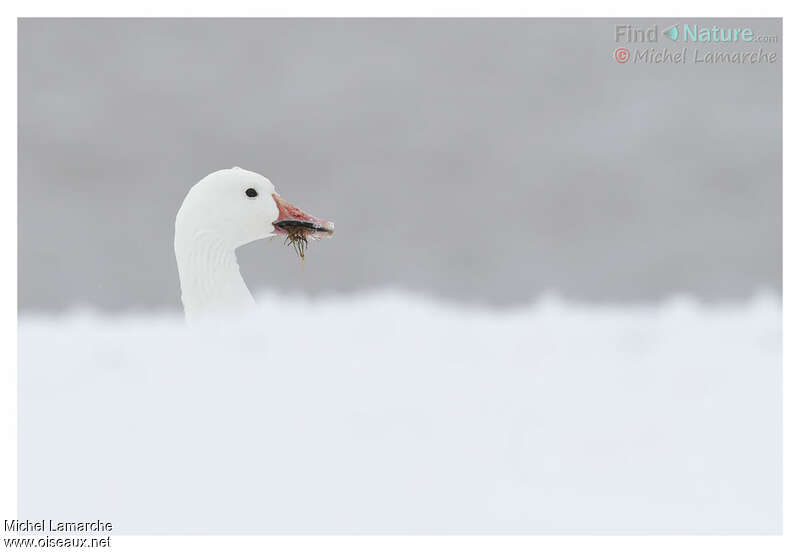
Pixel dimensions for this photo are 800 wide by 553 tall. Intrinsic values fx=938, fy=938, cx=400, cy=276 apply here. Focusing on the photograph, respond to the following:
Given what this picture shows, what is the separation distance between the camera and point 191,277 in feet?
11.6

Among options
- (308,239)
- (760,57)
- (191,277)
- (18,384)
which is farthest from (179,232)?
(760,57)

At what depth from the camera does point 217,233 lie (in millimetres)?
3516

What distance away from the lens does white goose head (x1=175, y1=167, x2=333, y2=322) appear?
3.48m

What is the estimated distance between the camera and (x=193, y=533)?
9.44 feet

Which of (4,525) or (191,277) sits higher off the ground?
(191,277)

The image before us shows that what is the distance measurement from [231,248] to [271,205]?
0.22 m

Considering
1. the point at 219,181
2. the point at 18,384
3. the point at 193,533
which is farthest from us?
the point at 219,181

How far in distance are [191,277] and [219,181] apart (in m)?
0.38

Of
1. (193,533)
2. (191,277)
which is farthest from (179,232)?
(193,533)

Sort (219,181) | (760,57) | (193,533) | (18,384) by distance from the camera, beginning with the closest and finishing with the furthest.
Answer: (193,533)
(18,384)
(219,181)
(760,57)

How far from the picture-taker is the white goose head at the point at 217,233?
11.4 ft
